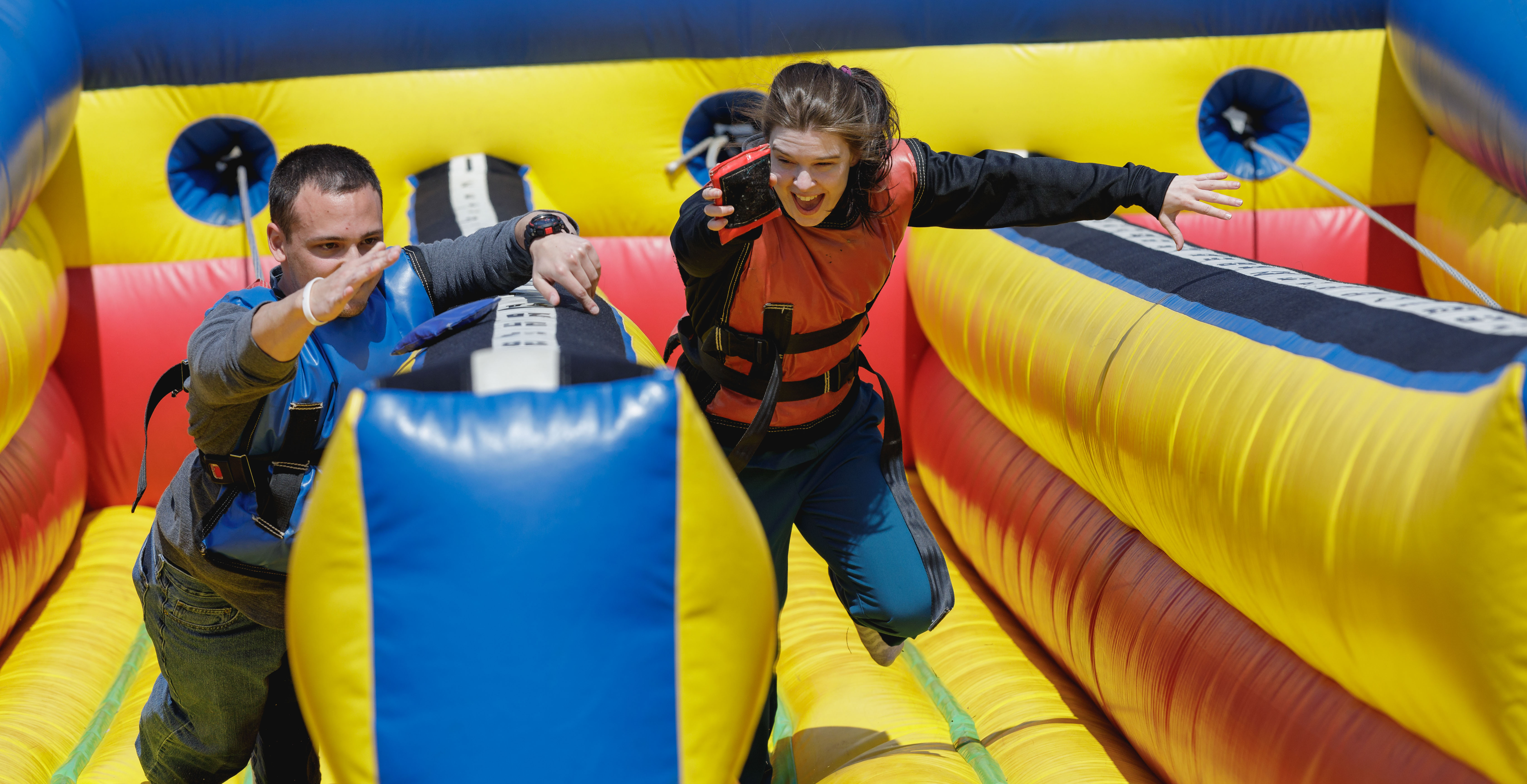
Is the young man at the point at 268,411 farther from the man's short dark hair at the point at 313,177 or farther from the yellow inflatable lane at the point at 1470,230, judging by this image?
the yellow inflatable lane at the point at 1470,230

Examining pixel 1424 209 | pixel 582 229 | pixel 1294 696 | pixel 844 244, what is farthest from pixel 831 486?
pixel 1424 209

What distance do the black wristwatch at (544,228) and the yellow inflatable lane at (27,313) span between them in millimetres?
1111

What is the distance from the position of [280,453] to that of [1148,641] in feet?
3.61

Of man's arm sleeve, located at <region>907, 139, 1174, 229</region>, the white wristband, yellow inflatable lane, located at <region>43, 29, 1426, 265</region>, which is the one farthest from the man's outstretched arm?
yellow inflatable lane, located at <region>43, 29, 1426, 265</region>

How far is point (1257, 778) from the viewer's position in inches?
51.5

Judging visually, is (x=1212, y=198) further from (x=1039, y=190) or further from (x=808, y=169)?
(x=808, y=169)

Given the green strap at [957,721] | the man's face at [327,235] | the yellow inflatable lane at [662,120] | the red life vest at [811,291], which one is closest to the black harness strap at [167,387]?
the man's face at [327,235]

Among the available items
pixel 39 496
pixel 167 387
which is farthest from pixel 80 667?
pixel 167 387

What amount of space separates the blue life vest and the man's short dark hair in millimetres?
86

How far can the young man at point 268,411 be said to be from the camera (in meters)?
1.16

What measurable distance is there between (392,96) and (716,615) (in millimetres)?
1799

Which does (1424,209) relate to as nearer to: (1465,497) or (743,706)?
(1465,497)

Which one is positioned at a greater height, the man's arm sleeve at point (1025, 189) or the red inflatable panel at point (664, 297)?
the man's arm sleeve at point (1025, 189)

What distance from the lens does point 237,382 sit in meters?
1.08
